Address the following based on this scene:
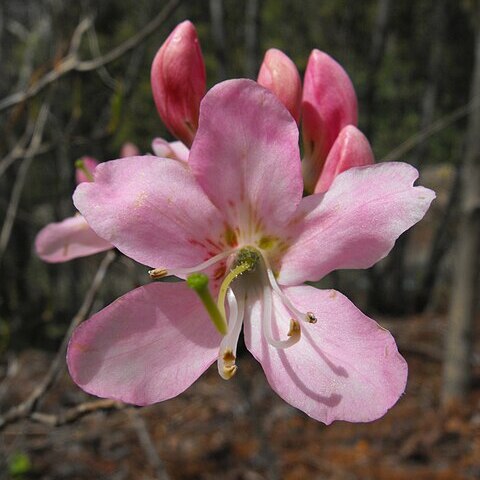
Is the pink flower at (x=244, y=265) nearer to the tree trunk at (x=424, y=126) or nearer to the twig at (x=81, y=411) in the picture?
the twig at (x=81, y=411)

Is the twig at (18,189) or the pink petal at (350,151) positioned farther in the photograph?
the twig at (18,189)

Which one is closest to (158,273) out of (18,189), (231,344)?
(231,344)

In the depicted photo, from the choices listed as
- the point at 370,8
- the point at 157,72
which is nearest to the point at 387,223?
the point at 157,72

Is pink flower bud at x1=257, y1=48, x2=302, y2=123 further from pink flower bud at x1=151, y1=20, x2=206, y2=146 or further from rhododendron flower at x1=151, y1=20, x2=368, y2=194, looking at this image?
pink flower bud at x1=151, y1=20, x2=206, y2=146

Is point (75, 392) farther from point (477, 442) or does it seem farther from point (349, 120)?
point (349, 120)

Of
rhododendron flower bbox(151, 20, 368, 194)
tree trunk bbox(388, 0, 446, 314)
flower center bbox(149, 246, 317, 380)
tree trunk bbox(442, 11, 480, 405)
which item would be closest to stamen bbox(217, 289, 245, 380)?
flower center bbox(149, 246, 317, 380)

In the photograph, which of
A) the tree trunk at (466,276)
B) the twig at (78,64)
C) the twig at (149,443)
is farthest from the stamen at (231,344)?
the tree trunk at (466,276)

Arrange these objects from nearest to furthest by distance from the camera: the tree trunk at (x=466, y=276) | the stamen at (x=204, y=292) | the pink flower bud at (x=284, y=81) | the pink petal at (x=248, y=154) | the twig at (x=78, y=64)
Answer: the stamen at (x=204, y=292) → the pink petal at (x=248, y=154) → the pink flower bud at (x=284, y=81) → the twig at (x=78, y=64) → the tree trunk at (x=466, y=276)
